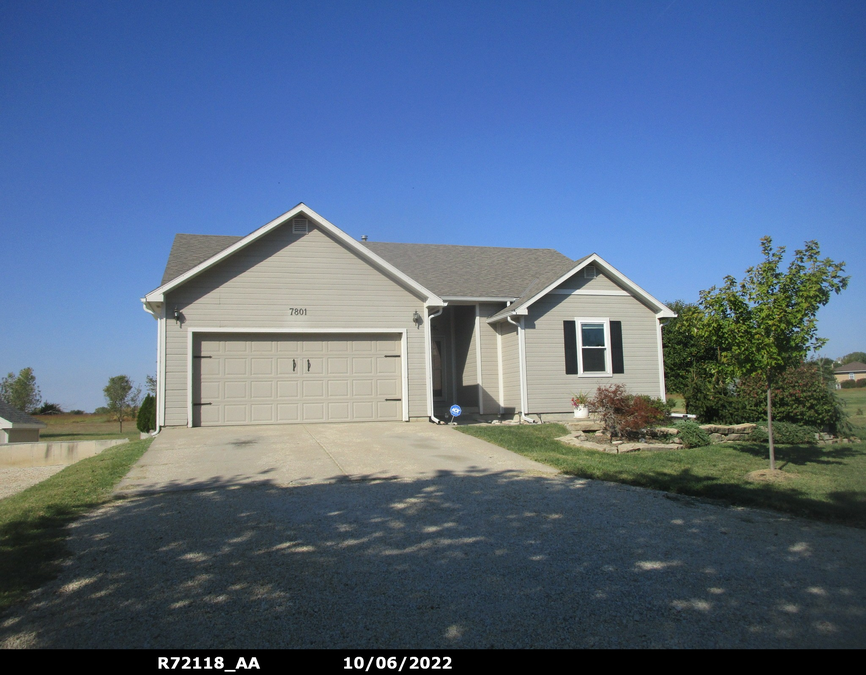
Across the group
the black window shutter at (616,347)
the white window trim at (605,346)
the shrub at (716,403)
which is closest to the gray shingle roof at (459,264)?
the white window trim at (605,346)

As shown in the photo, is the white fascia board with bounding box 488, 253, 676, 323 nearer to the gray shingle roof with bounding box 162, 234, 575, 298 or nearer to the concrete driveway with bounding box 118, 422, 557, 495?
the gray shingle roof with bounding box 162, 234, 575, 298

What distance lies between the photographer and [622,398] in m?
11.8

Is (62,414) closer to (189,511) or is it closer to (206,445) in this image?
(206,445)

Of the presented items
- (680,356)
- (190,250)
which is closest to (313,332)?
(190,250)

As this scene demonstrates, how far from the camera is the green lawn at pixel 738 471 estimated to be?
6.84 metres

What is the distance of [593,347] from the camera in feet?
54.4

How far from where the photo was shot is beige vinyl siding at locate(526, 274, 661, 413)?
16094mm

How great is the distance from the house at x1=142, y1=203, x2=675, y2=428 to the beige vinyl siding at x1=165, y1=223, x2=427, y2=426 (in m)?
0.02

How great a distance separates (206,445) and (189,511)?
189 inches

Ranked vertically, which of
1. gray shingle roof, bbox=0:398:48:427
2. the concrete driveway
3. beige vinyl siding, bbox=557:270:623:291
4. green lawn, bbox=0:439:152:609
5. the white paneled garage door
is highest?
beige vinyl siding, bbox=557:270:623:291

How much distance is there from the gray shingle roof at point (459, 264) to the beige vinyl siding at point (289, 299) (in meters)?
1.14

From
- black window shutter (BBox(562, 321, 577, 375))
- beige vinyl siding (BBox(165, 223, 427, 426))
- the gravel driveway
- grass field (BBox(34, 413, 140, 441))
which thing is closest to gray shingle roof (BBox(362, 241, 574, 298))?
black window shutter (BBox(562, 321, 577, 375))

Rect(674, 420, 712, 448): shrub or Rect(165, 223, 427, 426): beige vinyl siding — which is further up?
Rect(165, 223, 427, 426): beige vinyl siding

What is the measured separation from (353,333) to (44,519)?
891cm
